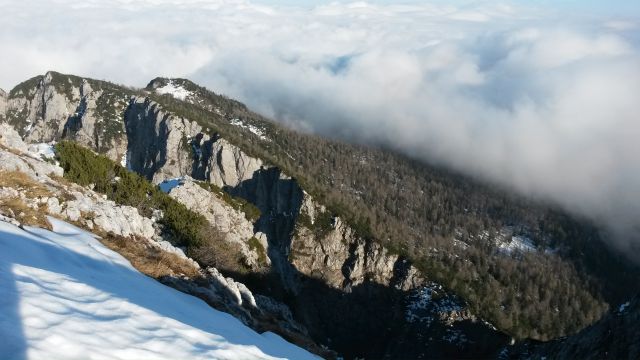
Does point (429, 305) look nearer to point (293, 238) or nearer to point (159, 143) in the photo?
point (293, 238)

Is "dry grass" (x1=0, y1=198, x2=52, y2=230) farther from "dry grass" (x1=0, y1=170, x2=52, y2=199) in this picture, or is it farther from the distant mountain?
the distant mountain

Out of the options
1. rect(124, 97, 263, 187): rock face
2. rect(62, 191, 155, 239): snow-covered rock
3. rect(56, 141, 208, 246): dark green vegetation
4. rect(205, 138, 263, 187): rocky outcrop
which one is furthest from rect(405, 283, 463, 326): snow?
rect(62, 191, 155, 239): snow-covered rock

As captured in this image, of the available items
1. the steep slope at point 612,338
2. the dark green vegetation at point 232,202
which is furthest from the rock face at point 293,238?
the steep slope at point 612,338

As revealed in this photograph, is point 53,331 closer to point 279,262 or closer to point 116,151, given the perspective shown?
point 279,262

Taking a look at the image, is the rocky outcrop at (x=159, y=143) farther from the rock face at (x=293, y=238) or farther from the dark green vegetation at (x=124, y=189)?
the dark green vegetation at (x=124, y=189)

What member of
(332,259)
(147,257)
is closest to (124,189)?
(147,257)
